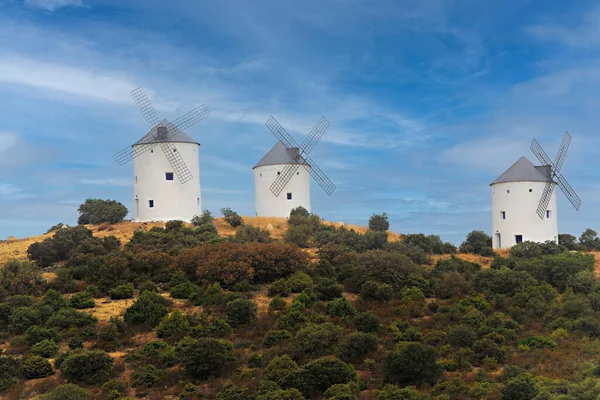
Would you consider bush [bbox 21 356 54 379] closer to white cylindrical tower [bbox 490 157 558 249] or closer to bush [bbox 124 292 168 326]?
bush [bbox 124 292 168 326]

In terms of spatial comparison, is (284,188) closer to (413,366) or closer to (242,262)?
(242,262)

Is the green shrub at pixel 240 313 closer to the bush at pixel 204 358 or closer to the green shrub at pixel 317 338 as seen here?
the green shrub at pixel 317 338

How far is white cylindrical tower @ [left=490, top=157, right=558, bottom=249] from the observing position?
154 feet

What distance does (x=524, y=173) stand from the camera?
47844mm

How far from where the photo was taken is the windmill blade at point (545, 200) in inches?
1853

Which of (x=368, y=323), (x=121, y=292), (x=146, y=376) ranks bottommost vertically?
(x=146, y=376)

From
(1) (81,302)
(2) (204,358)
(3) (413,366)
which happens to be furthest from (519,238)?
(2) (204,358)

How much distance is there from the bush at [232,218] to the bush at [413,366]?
1005 inches

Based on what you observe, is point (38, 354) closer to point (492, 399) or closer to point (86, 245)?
point (86, 245)

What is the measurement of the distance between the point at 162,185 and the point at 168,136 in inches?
141

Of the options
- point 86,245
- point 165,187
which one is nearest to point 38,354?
point 86,245

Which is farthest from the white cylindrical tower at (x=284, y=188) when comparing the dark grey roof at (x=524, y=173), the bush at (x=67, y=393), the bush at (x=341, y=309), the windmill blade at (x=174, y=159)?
the bush at (x=67, y=393)

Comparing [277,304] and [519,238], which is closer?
[277,304]

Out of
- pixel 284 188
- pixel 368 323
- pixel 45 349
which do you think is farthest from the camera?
pixel 284 188
